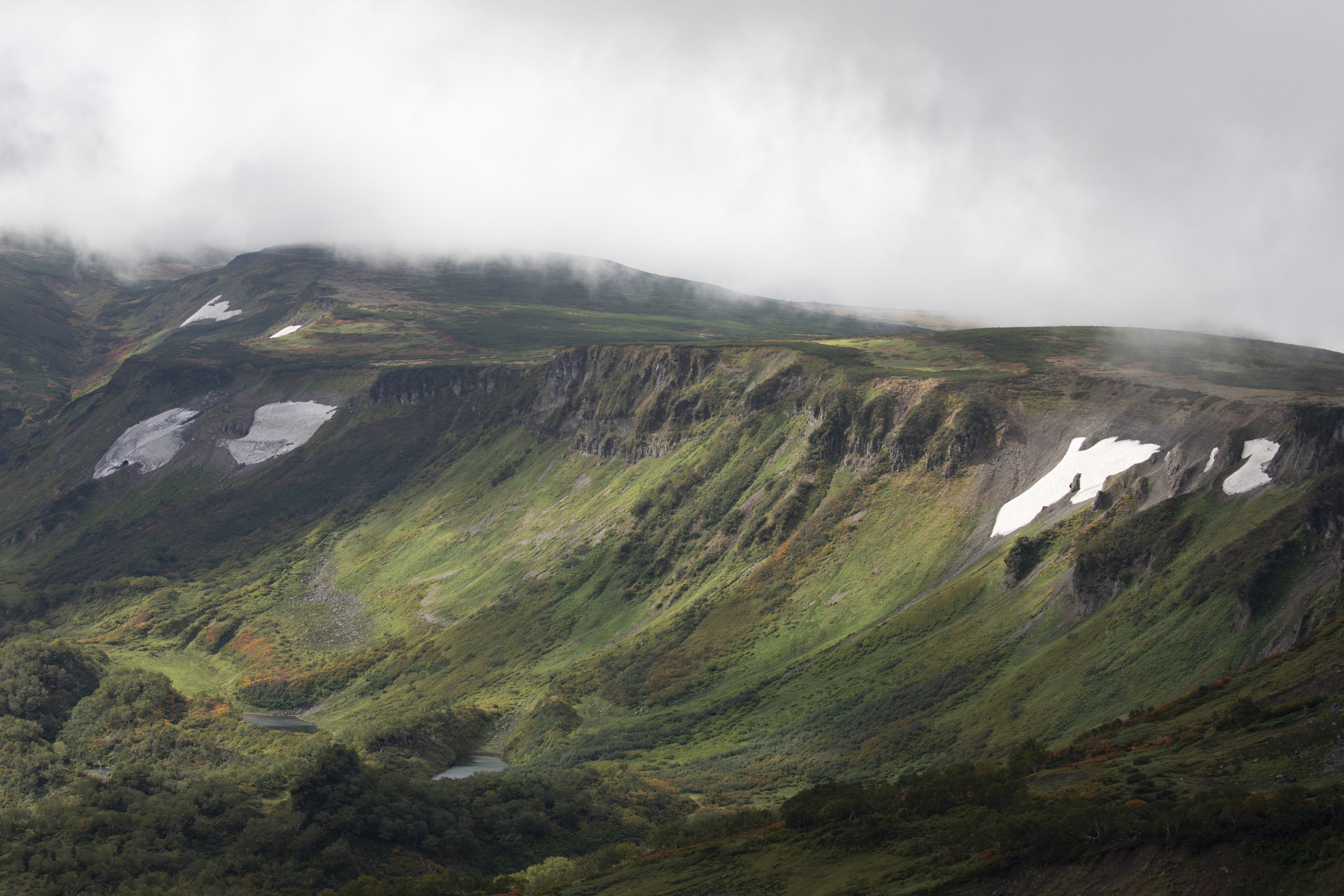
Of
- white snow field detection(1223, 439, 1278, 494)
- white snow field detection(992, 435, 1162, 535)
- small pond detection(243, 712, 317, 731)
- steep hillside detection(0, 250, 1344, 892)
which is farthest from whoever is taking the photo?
small pond detection(243, 712, 317, 731)

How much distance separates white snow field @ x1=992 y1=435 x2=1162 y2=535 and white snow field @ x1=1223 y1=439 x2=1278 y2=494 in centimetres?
1543

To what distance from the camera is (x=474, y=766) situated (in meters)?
130

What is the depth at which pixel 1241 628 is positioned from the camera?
262 feet

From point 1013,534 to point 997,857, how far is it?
7232cm

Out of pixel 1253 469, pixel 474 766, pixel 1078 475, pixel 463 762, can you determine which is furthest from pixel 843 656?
pixel 463 762

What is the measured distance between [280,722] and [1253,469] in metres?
148

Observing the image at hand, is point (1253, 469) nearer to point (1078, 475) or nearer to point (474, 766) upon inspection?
point (1078, 475)

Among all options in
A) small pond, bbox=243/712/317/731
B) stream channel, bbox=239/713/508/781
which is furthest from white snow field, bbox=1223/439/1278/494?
small pond, bbox=243/712/317/731

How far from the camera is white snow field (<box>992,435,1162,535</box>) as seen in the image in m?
118

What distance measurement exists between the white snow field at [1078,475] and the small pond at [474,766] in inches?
2918

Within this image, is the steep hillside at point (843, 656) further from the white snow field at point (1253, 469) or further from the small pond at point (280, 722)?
the small pond at point (280, 722)

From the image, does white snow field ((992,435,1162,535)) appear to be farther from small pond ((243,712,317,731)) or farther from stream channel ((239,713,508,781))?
small pond ((243,712,317,731))

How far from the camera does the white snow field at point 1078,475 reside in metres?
118

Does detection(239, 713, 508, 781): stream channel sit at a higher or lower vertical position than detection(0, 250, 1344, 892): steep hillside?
lower
